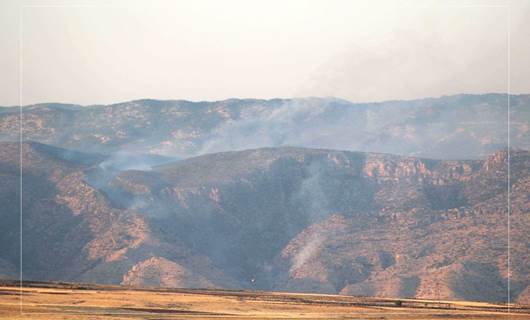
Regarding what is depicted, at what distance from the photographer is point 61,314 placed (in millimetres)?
189875

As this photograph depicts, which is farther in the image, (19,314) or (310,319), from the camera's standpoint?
(310,319)

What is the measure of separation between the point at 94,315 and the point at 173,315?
41.5 feet

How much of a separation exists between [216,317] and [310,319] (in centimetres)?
1289

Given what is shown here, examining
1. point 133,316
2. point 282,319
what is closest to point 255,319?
point 282,319

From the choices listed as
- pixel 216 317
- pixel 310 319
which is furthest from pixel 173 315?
pixel 310 319

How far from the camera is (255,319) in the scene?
19762 centimetres

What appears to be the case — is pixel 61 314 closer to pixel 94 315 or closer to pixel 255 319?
pixel 94 315

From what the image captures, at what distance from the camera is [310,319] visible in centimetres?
19988

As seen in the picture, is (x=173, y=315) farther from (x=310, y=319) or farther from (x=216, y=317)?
(x=310, y=319)

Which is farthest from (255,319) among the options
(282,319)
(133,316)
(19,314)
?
(19,314)

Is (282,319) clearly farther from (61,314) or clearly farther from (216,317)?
(61,314)

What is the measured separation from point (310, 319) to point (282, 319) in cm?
447

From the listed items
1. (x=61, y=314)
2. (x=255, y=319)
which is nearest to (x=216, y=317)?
(x=255, y=319)

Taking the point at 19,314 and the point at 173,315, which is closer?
the point at 19,314
